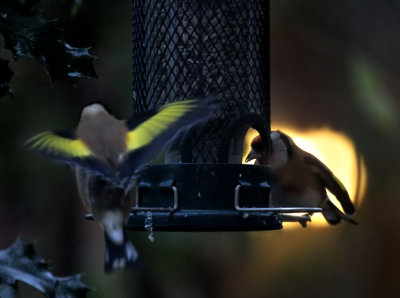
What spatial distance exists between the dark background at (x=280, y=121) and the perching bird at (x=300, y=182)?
326 cm

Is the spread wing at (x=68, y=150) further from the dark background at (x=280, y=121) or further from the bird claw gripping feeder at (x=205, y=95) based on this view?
the dark background at (x=280, y=121)

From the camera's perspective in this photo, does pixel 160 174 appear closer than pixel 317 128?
Yes

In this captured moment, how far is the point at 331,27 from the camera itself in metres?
8.95

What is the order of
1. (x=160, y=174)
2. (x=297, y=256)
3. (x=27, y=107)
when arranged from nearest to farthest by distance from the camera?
(x=160, y=174) → (x=27, y=107) → (x=297, y=256)

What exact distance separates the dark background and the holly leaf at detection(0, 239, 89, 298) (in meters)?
4.96

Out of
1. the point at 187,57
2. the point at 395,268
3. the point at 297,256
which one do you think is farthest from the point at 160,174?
the point at 395,268

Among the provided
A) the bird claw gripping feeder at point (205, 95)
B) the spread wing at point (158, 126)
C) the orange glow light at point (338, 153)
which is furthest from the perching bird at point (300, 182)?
the orange glow light at point (338, 153)

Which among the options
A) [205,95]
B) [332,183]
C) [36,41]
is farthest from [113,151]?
[332,183]

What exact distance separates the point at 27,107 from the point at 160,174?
4.15 meters

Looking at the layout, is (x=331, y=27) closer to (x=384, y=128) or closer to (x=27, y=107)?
(x=384, y=128)

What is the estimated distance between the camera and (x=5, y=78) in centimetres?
300

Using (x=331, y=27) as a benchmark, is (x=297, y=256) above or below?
below

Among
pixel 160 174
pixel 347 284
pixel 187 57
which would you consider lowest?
pixel 347 284

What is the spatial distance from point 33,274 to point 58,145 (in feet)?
2.25
